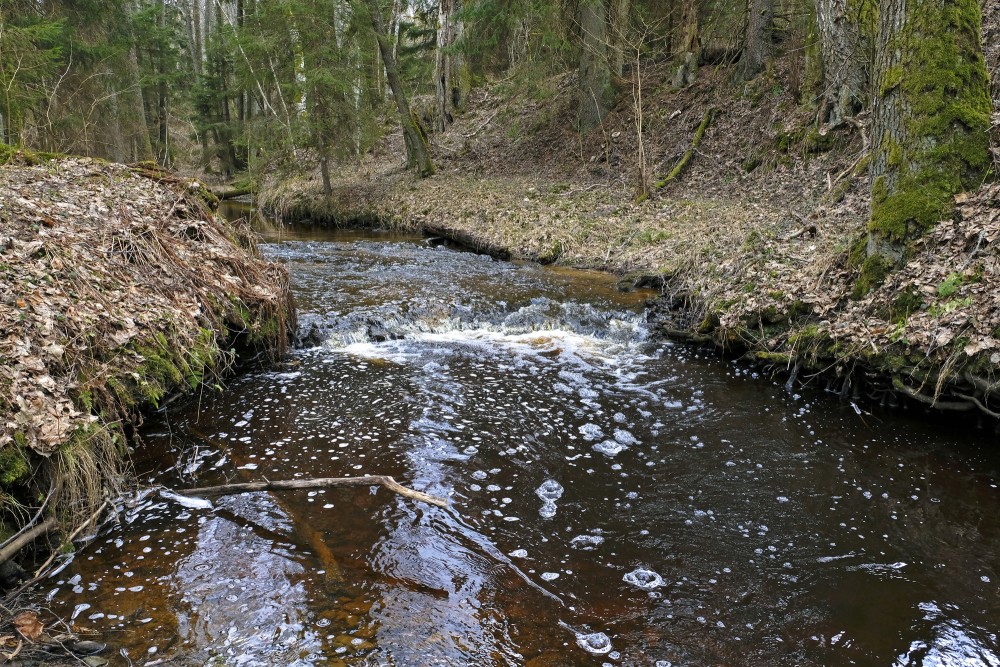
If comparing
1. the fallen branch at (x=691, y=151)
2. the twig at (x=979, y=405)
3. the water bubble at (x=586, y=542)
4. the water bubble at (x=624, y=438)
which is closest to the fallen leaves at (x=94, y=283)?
the water bubble at (x=586, y=542)

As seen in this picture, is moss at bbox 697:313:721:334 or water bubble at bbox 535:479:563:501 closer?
water bubble at bbox 535:479:563:501

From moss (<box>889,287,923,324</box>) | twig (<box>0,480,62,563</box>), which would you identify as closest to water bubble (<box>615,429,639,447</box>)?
moss (<box>889,287,923,324</box>)

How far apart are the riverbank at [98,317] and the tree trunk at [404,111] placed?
504 inches

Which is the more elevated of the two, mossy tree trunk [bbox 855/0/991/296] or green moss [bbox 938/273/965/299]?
mossy tree trunk [bbox 855/0/991/296]

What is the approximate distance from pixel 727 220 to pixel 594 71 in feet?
27.6

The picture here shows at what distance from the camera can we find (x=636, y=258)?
11.9 meters

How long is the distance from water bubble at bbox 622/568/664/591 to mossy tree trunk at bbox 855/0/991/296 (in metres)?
4.46

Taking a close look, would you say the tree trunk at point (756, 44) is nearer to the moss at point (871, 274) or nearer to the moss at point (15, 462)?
the moss at point (871, 274)

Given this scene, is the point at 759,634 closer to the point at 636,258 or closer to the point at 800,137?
the point at 636,258

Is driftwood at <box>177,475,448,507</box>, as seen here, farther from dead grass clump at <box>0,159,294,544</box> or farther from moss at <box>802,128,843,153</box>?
moss at <box>802,128,843,153</box>

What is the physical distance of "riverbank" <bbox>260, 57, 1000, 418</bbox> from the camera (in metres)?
5.68

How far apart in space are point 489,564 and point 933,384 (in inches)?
178

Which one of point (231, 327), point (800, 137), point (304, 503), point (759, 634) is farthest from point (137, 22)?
point (759, 634)

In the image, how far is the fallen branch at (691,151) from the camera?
15.1m
